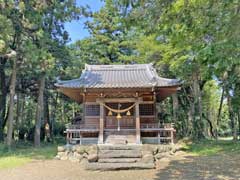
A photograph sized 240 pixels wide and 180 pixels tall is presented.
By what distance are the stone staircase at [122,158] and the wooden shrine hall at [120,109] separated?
6.08ft

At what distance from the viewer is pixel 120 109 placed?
15.5 m

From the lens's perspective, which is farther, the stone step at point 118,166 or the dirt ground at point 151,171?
the stone step at point 118,166

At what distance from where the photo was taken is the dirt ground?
332 inches

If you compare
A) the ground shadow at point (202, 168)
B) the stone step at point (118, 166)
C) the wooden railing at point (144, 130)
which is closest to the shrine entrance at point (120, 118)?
the wooden railing at point (144, 130)

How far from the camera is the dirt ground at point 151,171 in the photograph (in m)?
8.43

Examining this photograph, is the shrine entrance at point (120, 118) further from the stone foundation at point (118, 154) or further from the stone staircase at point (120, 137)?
the stone foundation at point (118, 154)

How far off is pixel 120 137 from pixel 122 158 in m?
→ 3.26

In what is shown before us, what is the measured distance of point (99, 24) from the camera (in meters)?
26.9

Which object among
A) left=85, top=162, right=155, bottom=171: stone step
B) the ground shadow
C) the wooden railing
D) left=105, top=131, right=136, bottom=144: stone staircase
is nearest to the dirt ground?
the ground shadow

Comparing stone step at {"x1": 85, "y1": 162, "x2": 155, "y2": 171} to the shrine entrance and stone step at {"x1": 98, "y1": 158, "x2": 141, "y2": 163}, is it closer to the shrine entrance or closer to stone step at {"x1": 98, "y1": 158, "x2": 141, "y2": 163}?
stone step at {"x1": 98, "y1": 158, "x2": 141, "y2": 163}

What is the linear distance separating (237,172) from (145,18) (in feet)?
17.4

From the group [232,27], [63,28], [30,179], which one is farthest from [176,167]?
[63,28]

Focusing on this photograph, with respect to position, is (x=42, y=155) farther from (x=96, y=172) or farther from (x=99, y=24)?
(x=99, y=24)

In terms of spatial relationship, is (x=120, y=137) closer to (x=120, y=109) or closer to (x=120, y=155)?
(x=120, y=109)
